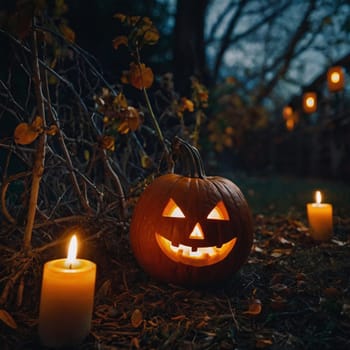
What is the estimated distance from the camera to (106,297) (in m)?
1.56

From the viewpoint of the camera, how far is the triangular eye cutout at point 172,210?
162 cm

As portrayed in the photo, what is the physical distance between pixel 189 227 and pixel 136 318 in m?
0.45

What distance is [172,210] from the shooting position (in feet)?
5.37

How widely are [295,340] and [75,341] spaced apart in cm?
79

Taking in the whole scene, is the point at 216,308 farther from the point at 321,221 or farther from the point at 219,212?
the point at 321,221

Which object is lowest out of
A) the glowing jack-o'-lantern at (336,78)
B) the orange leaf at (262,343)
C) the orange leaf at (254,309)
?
the orange leaf at (262,343)

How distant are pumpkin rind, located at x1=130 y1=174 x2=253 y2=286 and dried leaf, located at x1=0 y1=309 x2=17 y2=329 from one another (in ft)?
2.01

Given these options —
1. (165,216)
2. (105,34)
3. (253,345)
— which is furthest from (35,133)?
(105,34)

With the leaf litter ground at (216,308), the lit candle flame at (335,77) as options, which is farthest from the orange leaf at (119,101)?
the lit candle flame at (335,77)

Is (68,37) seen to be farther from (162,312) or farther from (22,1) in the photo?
(162,312)

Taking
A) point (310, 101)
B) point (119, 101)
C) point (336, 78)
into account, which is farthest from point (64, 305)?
point (310, 101)

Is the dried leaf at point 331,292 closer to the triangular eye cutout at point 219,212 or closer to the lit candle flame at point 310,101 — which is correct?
the triangular eye cutout at point 219,212

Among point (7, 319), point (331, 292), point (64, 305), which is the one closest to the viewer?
point (64, 305)

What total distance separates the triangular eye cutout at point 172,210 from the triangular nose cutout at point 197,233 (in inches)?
3.5
